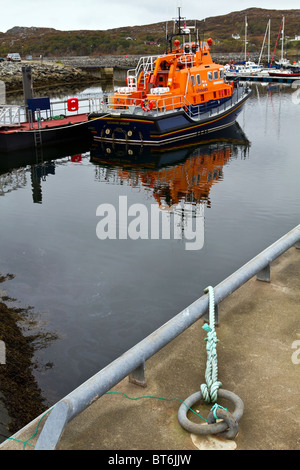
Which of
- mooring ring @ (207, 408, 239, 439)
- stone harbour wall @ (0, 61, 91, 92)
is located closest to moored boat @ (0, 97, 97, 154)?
mooring ring @ (207, 408, 239, 439)

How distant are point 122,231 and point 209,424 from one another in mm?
9134

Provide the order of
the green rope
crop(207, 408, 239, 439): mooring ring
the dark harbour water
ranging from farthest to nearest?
the dark harbour water, the green rope, crop(207, 408, 239, 439): mooring ring

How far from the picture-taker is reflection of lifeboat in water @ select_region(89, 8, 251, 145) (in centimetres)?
2230

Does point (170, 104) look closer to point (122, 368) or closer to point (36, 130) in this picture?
point (36, 130)

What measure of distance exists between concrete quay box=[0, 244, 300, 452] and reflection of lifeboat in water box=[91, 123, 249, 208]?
10.2 metres

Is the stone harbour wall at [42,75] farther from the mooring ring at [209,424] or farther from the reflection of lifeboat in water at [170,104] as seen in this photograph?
the mooring ring at [209,424]

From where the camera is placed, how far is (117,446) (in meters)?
3.44

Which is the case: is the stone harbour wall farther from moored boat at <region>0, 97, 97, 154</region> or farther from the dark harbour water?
the dark harbour water

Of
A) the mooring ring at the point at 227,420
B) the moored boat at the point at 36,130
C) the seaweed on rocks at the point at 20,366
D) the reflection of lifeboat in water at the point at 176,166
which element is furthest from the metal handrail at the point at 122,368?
the moored boat at the point at 36,130

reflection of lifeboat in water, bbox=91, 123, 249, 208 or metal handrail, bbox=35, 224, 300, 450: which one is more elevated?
metal handrail, bbox=35, 224, 300, 450

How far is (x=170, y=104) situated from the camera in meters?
22.8

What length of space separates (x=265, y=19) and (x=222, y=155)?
146974mm

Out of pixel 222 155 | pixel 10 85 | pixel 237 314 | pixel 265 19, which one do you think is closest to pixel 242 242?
pixel 237 314

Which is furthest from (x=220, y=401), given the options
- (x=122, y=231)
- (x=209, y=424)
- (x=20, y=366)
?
(x=122, y=231)
